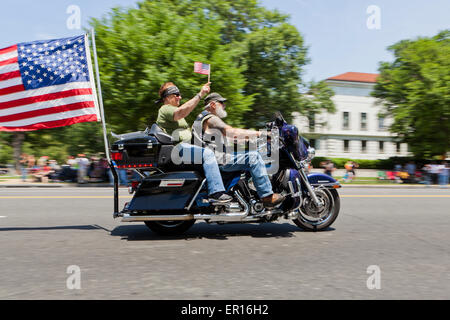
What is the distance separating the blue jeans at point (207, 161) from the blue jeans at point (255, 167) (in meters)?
0.19

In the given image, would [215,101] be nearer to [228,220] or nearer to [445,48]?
[228,220]

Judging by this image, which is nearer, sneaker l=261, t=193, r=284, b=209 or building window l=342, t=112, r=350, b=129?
sneaker l=261, t=193, r=284, b=209

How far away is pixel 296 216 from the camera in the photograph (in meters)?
5.66

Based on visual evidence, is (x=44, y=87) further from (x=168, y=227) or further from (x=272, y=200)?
(x=272, y=200)

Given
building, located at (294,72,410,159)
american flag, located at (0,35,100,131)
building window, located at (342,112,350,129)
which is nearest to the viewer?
american flag, located at (0,35,100,131)

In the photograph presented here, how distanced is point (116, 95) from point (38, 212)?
40.0 ft

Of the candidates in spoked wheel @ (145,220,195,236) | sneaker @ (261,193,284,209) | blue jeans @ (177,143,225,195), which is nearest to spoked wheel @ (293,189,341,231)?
sneaker @ (261,193,284,209)

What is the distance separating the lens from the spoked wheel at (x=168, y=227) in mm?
5801

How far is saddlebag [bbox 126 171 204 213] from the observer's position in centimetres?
541

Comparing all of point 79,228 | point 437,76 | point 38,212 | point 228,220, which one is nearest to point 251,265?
point 228,220

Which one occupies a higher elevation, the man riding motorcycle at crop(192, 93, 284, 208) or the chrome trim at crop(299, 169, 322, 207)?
the man riding motorcycle at crop(192, 93, 284, 208)

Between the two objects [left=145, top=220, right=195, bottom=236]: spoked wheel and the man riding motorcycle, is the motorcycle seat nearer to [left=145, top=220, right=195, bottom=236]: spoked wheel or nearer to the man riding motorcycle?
the man riding motorcycle

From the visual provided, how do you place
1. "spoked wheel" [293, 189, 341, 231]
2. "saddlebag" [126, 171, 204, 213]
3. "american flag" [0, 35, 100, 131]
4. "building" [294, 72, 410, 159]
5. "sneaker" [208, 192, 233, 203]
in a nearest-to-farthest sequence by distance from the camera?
"sneaker" [208, 192, 233, 203]
"saddlebag" [126, 171, 204, 213]
"american flag" [0, 35, 100, 131]
"spoked wheel" [293, 189, 341, 231]
"building" [294, 72, 410, 159]

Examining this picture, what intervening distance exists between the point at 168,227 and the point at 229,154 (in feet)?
4.43
